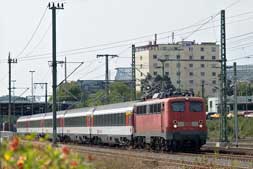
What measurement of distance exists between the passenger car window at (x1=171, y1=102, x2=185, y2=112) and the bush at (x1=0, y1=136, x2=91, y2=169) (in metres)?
29.4

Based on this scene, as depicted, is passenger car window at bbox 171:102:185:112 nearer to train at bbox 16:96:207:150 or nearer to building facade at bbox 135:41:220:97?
train at bbox 16:96:207:150

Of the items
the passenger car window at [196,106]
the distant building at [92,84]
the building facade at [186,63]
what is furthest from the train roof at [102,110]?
the building facade at [186,63]

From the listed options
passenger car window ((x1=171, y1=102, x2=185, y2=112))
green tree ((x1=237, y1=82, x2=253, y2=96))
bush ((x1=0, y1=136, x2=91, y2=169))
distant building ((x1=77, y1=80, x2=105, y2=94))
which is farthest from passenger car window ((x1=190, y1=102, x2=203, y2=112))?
green tree ((x1=237, y1=82, x2=253, y2=96))

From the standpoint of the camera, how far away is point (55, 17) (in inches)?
1564

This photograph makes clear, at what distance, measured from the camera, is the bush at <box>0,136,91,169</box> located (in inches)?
204

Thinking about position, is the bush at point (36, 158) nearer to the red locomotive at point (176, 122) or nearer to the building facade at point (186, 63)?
the red locomotive at point (176, 122)

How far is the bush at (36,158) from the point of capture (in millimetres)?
5184

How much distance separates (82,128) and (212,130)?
75.9ft

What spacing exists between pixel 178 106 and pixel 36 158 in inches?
1176

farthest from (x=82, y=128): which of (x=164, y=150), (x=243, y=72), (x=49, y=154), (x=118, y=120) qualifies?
(x=243, y=72)

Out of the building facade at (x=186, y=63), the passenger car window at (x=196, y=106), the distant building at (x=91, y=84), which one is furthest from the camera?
the building facade at (x=186, y=63)

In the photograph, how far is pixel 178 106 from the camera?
115ft

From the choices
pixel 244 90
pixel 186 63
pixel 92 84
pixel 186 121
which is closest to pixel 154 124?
pixel 186 121

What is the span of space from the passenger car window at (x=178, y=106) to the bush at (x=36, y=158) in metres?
29.4
